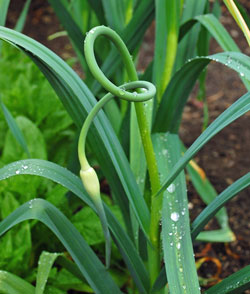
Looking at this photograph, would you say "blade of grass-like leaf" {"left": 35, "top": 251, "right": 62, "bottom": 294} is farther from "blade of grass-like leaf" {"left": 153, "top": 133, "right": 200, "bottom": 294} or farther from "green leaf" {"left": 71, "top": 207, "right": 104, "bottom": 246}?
"green leaf" {"left": 71, "top": 207, "right": 104, "bottom": 246}

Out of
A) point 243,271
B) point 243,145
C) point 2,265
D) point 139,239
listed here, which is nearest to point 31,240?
point 2,265

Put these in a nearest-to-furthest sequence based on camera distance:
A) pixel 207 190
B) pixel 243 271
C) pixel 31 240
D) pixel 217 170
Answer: pixel 243 271, pixel 31 240, pixel 207 190, pixel 217 170

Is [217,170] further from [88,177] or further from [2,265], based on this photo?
[88,177]

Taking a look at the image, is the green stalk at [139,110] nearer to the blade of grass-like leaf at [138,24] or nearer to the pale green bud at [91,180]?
the pale green bud at [91,180]

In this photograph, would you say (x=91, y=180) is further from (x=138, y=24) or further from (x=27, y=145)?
(x=27, y=145)

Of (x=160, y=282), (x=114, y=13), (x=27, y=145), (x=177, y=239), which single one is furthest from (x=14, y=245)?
(x=114, y=13)
